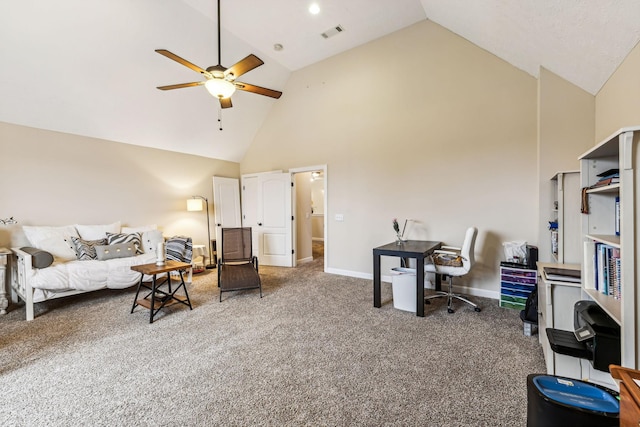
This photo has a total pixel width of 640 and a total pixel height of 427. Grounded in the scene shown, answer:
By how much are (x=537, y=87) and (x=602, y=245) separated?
2.58m

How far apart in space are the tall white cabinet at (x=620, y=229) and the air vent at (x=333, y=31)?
3.56m

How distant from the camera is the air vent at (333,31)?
4038 millimetres

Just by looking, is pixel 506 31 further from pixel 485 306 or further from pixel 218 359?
pixel 218 359

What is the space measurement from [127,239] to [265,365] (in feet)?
10.6

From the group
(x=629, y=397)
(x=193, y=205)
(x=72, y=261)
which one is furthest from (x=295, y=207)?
(x=629, y=397)

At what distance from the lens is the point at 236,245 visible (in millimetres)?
4703

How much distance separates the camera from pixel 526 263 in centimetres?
325

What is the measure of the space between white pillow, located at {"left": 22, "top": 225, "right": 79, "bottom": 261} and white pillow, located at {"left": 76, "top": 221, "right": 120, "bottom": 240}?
0.54 feet

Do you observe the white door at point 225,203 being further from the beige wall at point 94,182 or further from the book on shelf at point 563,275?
the book on shelf at point 563,275

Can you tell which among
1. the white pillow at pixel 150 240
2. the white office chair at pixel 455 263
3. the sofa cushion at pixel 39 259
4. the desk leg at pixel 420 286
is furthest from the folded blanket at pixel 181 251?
the white office chair at pixel 455 263

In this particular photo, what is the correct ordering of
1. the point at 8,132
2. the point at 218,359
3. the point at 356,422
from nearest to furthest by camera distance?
the point at 356,422
the point at 218,359
the point at 8,132

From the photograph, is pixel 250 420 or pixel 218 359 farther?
pixel 218 359

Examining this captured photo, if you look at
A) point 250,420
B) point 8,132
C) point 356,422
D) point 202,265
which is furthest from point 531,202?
point 8,132

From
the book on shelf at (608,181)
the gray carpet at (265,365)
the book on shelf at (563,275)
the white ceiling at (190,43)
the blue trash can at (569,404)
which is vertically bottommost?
the gray carpet at (265,365)
